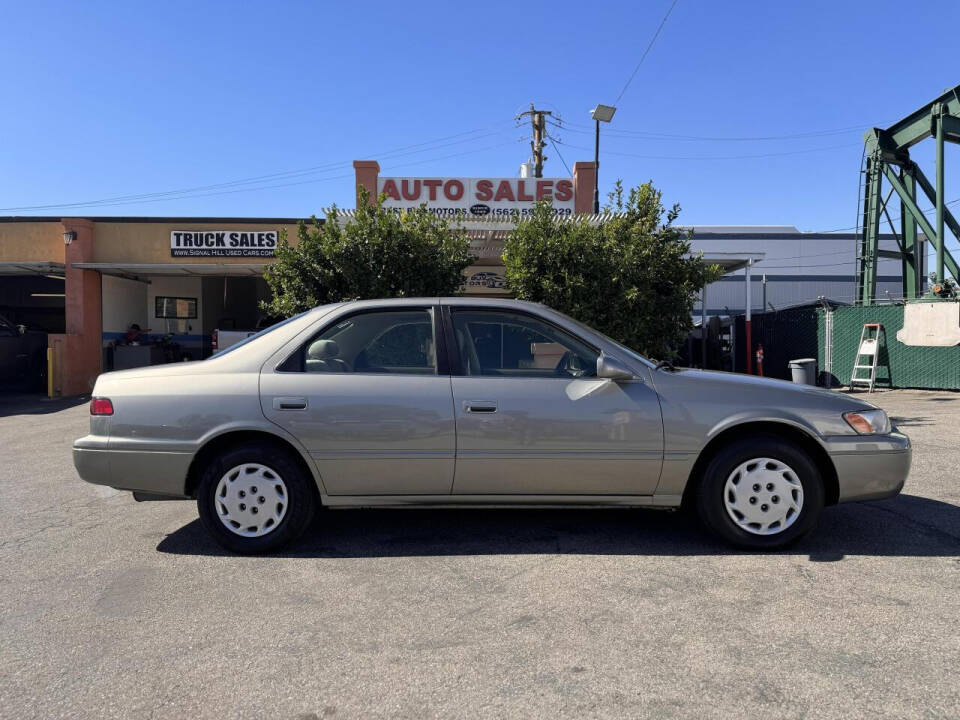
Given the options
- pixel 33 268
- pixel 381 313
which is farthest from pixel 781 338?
pixel 33 268

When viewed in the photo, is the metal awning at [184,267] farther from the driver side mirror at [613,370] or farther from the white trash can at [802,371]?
the driver side mirror at [613,370]

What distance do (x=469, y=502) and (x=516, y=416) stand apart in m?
0.61

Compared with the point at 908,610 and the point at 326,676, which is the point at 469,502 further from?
the point at 908,610

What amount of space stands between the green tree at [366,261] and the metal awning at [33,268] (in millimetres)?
10258

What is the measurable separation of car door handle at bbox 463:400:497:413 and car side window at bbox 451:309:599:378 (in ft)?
0.72

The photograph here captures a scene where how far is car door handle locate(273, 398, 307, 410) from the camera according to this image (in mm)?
4016

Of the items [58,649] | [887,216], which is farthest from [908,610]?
[887,216]

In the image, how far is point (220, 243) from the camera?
1581 centimetres

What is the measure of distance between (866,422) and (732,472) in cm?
88

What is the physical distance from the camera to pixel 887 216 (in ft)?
63.0

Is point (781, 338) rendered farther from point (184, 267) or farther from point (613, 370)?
point (613, 370)

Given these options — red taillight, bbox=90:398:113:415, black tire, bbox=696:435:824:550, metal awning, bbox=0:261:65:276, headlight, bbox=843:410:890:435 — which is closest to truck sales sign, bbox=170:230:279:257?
metal awning, bbox=0:261:65:276

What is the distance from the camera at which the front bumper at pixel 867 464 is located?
402 centimetres

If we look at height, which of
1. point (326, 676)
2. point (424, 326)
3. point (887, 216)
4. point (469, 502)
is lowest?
point (326, 676)
